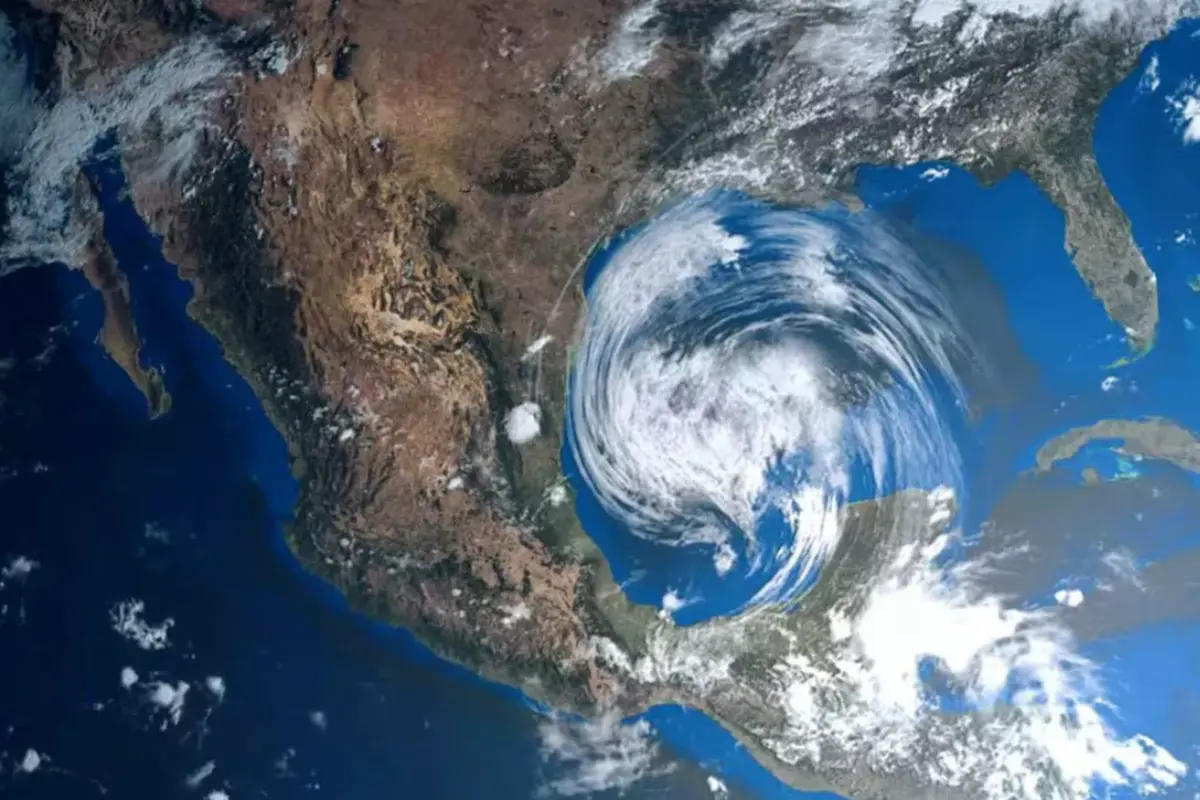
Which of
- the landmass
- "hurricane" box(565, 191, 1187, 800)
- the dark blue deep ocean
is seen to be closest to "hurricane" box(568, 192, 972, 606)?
"hurricane" box(565, 191, 1187, 800)

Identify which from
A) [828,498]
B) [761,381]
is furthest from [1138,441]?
[761,381]

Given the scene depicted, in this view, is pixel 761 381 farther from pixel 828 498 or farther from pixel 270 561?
pixel 270 561

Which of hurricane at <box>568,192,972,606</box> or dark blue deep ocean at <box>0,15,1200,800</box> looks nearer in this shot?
dark blue deep ocean at <box>0,15,1200,800</box>

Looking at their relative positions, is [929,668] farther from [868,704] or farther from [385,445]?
[385,445]

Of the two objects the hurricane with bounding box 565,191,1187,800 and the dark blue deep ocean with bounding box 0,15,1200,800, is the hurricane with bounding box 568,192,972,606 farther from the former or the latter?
the dark blue deep ocean with bounding box 0,15,1200,800

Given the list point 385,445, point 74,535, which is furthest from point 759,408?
point 74,535
